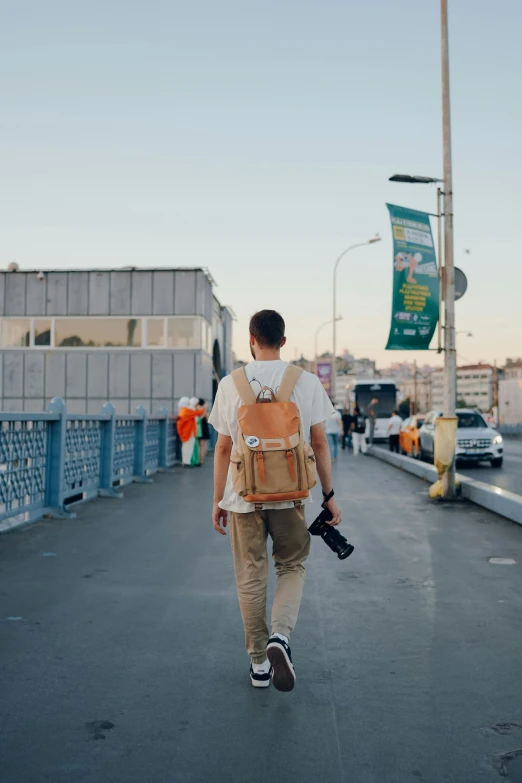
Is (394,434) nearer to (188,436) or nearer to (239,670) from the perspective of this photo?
(188,436)

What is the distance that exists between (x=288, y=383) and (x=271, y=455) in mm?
372

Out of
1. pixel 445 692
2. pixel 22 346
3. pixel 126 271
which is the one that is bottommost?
pixel 445 692

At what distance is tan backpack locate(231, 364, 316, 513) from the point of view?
148 inches

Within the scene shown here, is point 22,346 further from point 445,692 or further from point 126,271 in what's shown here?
point 445,692

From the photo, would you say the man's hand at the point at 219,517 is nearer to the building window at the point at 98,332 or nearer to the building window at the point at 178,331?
the building window at the point at 178,331

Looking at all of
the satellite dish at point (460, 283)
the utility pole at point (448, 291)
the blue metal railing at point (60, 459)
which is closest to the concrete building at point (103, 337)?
the blue metal railing at point (60, 459)

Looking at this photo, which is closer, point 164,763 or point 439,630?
point 164,763

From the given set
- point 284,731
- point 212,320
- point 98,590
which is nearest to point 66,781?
point 284,731

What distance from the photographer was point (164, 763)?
308cm

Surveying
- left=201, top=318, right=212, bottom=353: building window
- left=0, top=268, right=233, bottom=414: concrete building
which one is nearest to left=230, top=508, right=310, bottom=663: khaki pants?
left=0, top=268, right=233, bottom=414: concrete building

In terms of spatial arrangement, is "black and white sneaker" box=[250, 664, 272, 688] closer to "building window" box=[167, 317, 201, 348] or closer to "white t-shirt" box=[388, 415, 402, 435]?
"white t-shirt" box=[388, 415, 402, 435]

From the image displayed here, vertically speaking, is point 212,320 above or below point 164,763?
above

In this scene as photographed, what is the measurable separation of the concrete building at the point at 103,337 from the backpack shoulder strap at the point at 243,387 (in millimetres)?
24221

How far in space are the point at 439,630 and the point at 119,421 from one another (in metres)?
10.9
